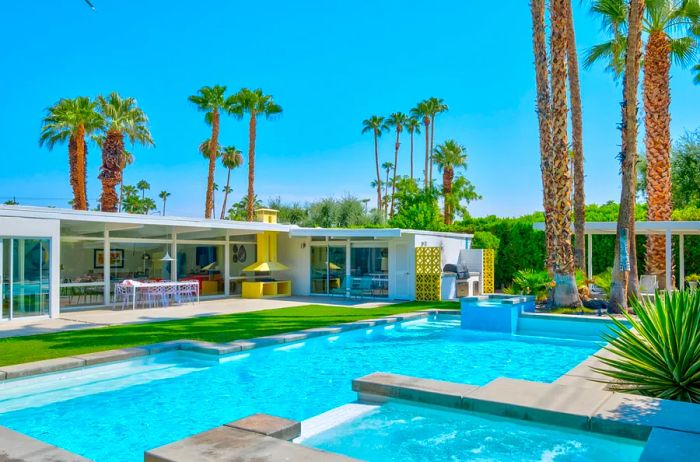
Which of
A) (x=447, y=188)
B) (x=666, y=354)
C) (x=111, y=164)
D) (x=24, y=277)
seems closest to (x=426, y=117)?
(x=447, y=188)

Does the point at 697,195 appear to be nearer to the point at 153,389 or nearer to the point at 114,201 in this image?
the point at 153,389

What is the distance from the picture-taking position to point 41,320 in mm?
13523

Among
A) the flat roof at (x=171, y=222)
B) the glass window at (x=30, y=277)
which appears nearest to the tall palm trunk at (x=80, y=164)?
the flat roof at (x=171, y=222)

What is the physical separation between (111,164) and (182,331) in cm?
1809

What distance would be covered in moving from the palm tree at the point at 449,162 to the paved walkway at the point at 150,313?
68.7ft

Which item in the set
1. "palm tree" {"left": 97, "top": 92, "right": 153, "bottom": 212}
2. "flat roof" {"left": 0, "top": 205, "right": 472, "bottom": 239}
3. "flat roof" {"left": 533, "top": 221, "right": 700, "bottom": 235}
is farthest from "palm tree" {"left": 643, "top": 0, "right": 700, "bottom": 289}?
"palm tree" {"left": 97, "top": 92, "right": 153, "bottom": 212}

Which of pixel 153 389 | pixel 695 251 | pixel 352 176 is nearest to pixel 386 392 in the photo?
pixel 153 389

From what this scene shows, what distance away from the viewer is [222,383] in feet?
27.0

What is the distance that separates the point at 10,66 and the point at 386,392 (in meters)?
30.0

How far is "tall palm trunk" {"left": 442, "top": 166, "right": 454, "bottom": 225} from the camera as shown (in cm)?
3803

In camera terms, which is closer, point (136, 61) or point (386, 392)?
point (386, 392)

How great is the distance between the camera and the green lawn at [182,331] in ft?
30.6

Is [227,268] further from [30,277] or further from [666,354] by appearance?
[666,354]

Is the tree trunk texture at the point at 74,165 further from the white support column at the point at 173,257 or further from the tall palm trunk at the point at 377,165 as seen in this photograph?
the tall palm trunk at the point at 377,165
